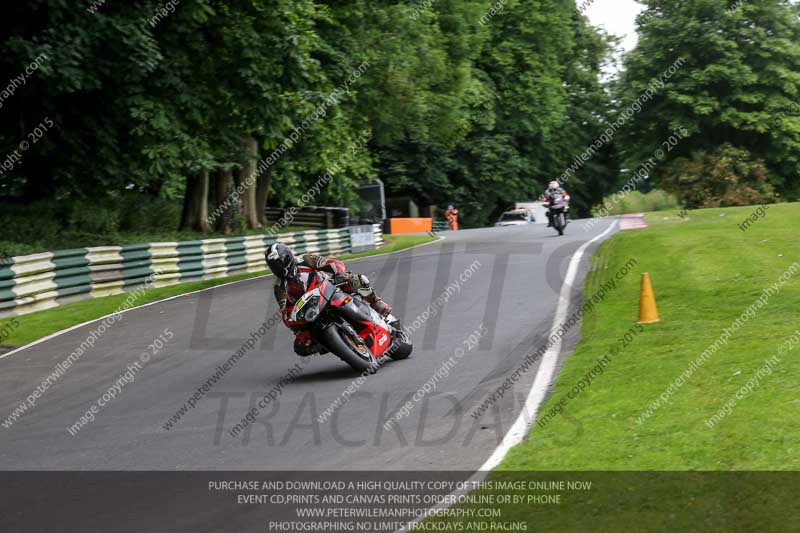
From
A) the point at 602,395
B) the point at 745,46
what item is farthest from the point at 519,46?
the point at 602,395

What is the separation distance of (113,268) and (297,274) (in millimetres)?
11628

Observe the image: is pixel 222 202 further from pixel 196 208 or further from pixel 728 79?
pixel 728 79

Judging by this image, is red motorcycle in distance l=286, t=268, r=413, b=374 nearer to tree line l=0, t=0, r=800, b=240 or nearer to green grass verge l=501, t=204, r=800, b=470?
green grass verge l=501, t=204, r=800, b=470

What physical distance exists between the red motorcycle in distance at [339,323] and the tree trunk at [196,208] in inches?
832

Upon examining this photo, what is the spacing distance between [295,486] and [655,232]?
688 inches

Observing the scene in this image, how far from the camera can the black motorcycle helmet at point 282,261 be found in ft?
34.3

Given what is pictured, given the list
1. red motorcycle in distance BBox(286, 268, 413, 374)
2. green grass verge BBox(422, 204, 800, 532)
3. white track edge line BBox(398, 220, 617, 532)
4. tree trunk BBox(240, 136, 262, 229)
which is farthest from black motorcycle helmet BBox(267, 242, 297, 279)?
tree trunk BBox(240, 136, 262, 229)

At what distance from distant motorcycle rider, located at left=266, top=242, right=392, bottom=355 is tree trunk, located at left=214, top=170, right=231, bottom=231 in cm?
2179

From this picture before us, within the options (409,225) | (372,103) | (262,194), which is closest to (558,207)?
(372,103)

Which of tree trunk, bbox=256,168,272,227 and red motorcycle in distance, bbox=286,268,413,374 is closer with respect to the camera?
red motorcycle in distance, bbox=286,268,413,374

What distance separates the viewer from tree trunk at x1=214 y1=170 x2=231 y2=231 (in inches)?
1281

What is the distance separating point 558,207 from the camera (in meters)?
→ 28.5

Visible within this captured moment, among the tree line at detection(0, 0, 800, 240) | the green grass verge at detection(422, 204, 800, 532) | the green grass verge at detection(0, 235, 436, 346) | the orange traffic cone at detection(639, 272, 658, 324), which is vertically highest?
the tree line at detection(0, 0, 800, 240)

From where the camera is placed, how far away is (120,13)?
20969mm
